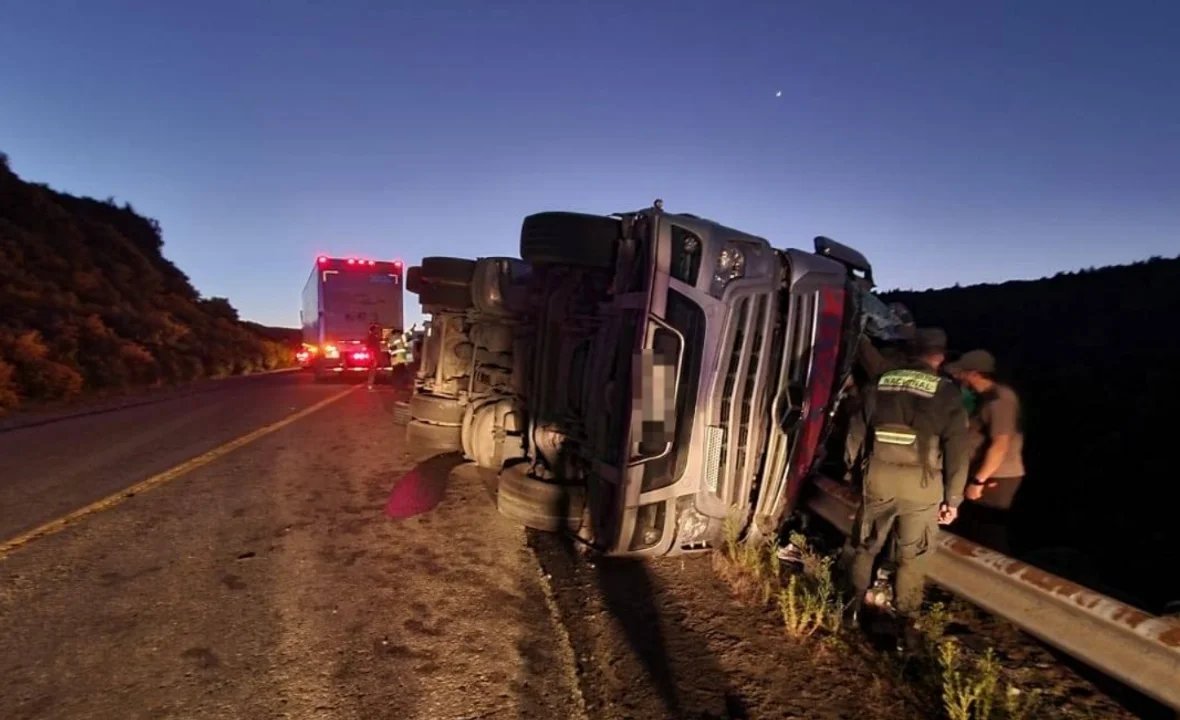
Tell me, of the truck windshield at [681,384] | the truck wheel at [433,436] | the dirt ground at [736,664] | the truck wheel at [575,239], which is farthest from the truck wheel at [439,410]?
the truck windshield at [681,384]

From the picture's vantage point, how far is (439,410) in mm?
8367

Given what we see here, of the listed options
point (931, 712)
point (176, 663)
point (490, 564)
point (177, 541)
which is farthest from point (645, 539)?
point (177, 541)

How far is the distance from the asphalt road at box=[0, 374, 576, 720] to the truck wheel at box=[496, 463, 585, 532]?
0.87 ft

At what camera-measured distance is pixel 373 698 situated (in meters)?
3.00

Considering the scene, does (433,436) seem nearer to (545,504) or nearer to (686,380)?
(545,504)

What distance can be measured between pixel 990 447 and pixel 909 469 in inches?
55.8

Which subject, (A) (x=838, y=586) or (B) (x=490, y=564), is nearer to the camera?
(A) (x=838, y=586)

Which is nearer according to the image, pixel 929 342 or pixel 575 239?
pixel 929 342

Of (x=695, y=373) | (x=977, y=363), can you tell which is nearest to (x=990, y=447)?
(x=977, y=363)

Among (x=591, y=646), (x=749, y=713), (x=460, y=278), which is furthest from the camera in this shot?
(x=460, y=278)

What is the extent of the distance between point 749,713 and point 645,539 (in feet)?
4.91

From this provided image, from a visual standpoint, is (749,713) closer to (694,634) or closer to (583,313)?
(694,634)

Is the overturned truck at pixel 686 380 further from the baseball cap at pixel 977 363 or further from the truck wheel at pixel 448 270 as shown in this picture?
the truck wheel at pixel 448 270

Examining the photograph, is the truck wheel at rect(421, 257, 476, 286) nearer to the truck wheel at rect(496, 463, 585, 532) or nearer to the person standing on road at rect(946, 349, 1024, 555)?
the truck wheel at rect(496, 463, 585, 532)
